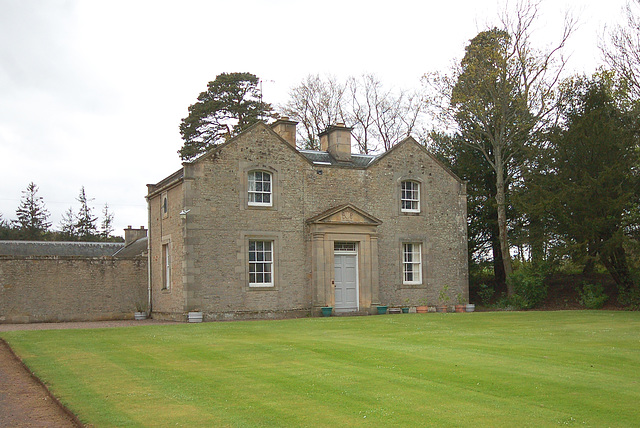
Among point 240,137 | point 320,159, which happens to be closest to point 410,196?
point 320,159

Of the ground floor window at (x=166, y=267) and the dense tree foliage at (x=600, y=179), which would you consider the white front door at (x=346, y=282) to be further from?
the dense tree foliage at (x=600, y=179)

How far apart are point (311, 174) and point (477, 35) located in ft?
48.8

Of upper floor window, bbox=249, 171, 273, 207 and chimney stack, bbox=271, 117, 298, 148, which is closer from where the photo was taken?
upper floor window, bbox=249, 171, 273, 207

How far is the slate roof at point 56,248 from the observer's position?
35.5 metres

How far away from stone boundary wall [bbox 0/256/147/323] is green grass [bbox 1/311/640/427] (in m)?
9.43

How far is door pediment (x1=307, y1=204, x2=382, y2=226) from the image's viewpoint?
82.4 ft

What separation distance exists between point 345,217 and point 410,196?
3700 millimetres

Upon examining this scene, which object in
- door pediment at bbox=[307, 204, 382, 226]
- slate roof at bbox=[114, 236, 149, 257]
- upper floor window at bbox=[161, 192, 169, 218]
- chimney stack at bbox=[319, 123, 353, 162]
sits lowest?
slate roof at bbox=[114, 236, 149, 257]

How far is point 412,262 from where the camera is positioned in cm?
2747

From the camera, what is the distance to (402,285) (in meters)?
26.9

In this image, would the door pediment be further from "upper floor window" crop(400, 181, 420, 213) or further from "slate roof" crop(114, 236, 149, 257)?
"slate roof" crop(114, 236, 149, 257)

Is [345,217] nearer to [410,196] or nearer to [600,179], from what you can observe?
[410,196]

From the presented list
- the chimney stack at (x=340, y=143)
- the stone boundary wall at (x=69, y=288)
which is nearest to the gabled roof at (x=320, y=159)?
the chimney stack at (x=340, y=143)

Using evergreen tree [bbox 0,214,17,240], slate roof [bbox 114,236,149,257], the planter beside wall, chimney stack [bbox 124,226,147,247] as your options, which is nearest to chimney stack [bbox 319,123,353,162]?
the planter beside wall
